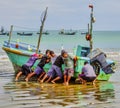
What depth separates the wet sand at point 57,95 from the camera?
35.8 feet

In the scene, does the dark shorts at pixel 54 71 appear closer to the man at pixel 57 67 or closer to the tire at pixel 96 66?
the man at pixel 57 67

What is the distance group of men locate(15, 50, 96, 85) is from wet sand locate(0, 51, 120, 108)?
1.54 feet

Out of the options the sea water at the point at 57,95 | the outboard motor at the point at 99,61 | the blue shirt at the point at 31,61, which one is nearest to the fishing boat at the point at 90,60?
the outboard motor at the point at 99,61

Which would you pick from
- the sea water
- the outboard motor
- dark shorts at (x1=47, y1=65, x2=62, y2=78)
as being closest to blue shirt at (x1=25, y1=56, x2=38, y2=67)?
dark shorts at (x1=47, y1=65, x2=62, y2=78)

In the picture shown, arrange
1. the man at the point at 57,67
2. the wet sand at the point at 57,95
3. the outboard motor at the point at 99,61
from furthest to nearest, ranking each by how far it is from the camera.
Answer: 1. the outboard motor at the point at 99,61
2. the man at the point at 57,67
3. the wet sand at the point at 57,95

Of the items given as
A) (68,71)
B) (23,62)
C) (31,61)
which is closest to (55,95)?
(68,71)

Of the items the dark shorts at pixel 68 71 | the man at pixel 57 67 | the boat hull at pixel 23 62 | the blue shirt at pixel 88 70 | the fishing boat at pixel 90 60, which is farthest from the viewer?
the fishing boat at pixel 90 60

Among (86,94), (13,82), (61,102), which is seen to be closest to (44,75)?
(13,82)

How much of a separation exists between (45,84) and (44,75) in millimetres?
1342

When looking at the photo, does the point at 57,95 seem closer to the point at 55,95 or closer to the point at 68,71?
the point at 55,95

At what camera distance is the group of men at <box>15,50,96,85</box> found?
1531 centimetres

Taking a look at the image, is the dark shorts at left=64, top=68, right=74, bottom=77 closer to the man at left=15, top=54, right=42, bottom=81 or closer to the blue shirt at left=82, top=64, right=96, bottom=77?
the blue shirt at left=82, top=64, right=96, bottom=77

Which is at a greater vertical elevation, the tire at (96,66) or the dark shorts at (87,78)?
the tire at (96,66)

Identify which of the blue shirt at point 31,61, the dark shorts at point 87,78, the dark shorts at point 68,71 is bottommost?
the dark shorts at point 87,78
